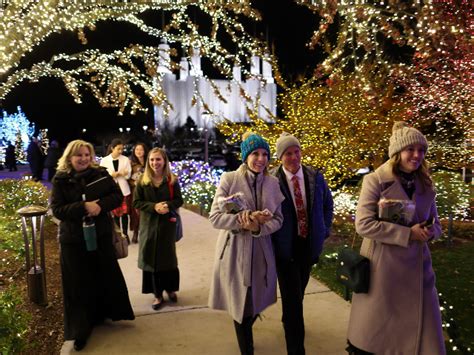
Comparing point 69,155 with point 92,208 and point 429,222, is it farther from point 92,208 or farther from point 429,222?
point 429,222

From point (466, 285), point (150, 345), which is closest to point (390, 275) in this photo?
point (150, 345)

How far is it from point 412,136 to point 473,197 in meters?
9.76

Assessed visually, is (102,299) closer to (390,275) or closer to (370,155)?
(390,275)

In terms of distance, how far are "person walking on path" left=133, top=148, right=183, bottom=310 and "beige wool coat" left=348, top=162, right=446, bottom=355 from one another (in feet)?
7.81

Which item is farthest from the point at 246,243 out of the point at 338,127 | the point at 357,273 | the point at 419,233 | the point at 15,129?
the point at 15,129

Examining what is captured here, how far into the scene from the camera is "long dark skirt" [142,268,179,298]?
497 centimetres

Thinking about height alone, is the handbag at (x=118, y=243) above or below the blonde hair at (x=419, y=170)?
below

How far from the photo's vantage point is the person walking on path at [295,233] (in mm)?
3670

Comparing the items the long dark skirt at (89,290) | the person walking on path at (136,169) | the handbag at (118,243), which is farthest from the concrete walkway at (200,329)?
the person walking on path at (136,169)

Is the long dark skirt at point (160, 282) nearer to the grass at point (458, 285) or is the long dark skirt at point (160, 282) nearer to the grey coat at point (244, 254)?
the grey coat at point (244, 254)

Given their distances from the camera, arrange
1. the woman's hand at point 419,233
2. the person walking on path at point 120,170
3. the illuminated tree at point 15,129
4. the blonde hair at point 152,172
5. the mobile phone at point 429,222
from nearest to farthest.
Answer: the woman's hand at point 419,233 → the mobile phone at point 429,222 → the blonde hair at point 152,172 → the person walking on path at point 120,170 → the illuminated tree at point 15,129

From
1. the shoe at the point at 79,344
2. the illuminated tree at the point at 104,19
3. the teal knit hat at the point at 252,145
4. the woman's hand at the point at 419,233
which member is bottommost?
the shoe at the point at 79,344

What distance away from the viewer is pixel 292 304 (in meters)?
3.66

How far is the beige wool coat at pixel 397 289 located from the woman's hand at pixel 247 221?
747mm
